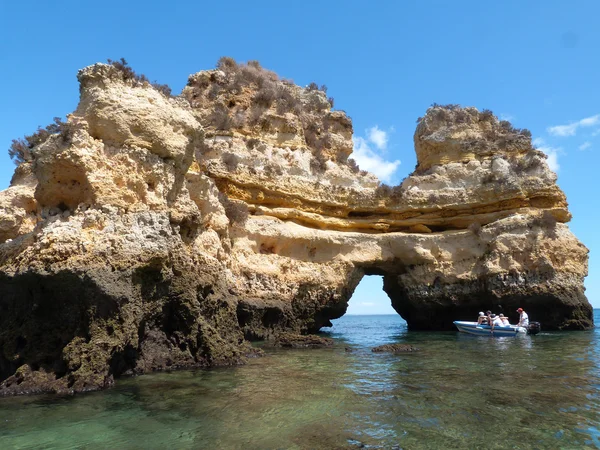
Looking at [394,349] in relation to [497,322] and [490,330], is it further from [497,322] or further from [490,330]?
[497,322]

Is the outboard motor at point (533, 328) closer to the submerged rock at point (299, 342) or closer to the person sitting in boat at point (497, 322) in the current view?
the person sitting in boat at point (497, 322)

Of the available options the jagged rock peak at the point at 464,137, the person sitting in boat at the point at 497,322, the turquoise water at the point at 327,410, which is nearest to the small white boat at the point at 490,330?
the person sitting in boat at the point at 497,322

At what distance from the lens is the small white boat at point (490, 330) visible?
59.2 ft

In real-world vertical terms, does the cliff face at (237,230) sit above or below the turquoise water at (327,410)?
above

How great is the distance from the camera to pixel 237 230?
17219 millimetres

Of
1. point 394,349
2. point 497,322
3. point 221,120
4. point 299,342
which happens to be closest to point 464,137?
point 497,322

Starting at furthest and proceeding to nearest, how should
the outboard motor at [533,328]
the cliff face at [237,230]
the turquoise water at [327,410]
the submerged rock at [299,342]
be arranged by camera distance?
1. the outboard motor at [533,328]
2. the submerged rock at [299,342]
3. the cliff face at [237,230]
4. the turquoise water at [327,410]

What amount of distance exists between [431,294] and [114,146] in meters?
16.6

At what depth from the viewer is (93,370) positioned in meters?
7.64

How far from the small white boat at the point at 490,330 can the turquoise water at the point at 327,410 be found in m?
8.23

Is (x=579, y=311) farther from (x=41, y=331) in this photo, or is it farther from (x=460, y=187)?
(x=41, y=331)

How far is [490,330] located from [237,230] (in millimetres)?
11511

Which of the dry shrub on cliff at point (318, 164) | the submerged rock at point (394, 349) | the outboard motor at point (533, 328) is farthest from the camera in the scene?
the dry shrub on cliff at point (318, 164)

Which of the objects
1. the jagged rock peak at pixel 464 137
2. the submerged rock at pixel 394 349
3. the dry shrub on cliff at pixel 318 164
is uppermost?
the jagged rock peak at pixel 464 137
